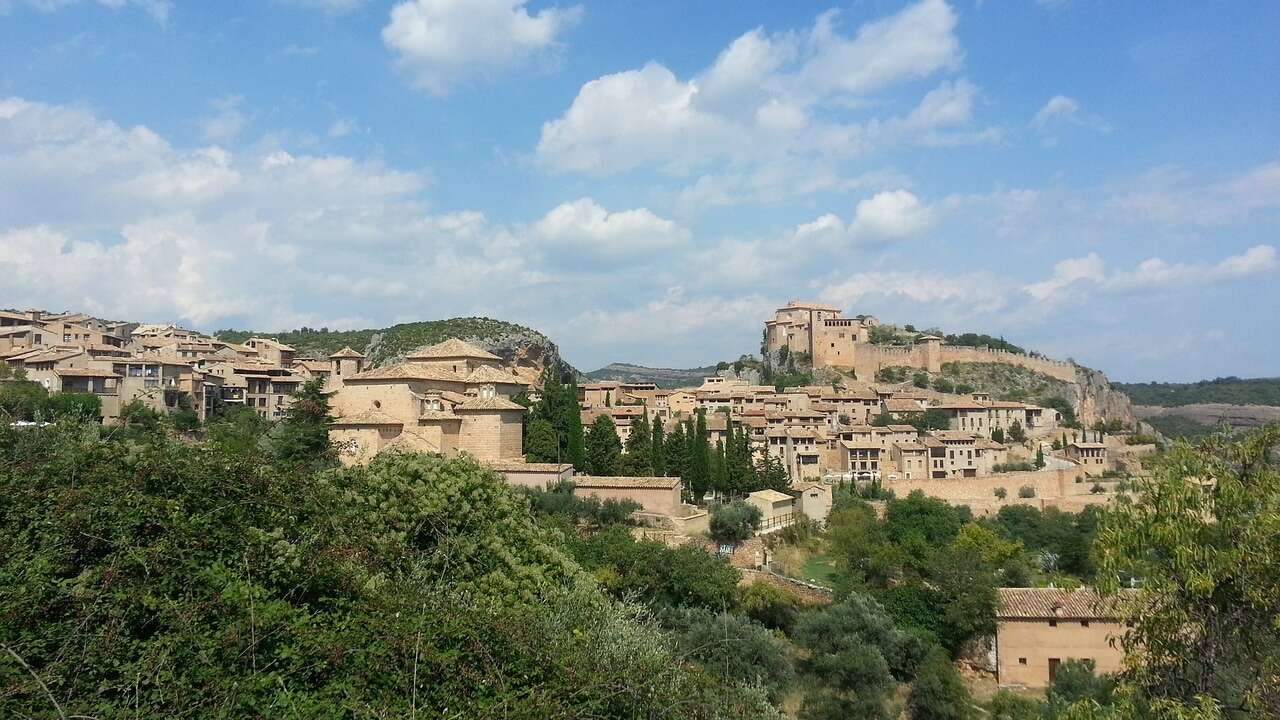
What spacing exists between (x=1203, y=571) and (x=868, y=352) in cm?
7889

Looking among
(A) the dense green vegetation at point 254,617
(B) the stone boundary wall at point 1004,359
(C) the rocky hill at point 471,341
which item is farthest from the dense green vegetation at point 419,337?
(A) the dense green vegetation at point 254,617

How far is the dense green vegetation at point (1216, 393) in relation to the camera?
154 metres

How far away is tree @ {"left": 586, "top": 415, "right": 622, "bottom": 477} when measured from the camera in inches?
1297

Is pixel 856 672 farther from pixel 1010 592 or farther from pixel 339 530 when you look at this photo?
pixel 339 530

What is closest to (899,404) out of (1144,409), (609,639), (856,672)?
(856,672)

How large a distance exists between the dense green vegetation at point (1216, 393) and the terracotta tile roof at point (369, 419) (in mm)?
153065

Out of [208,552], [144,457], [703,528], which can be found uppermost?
[144,457]

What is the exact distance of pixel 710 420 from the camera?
52688 millimetres

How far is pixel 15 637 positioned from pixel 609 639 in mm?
4772

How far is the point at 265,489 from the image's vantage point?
8586mm

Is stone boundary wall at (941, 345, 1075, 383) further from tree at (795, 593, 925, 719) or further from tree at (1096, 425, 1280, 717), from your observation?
tree at (1096, 425, 1280, 717)

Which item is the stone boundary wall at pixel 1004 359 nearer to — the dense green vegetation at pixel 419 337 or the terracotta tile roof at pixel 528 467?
the dense green vegetation at pixel 419 337

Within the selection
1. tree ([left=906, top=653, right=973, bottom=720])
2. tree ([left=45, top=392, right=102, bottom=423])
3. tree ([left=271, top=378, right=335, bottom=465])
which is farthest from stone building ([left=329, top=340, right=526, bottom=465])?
tree ([left=906, top=653, right=973, bottom=720])

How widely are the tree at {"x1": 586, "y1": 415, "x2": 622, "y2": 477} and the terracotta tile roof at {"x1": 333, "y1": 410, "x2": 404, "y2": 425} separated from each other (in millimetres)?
7576
